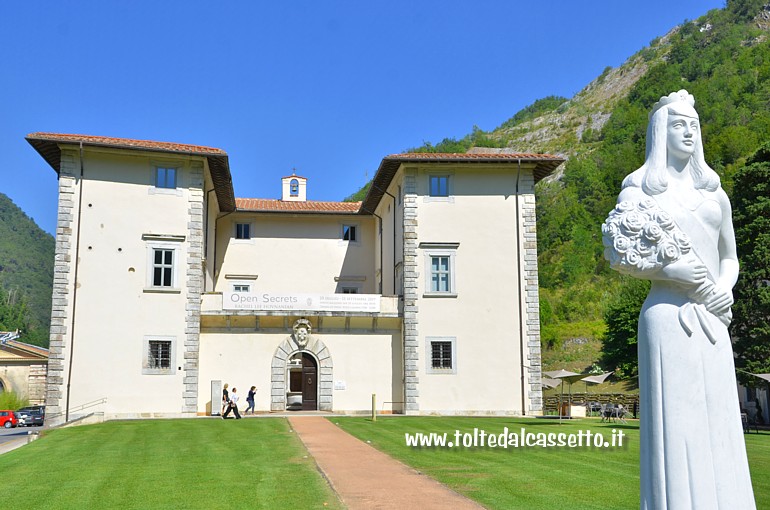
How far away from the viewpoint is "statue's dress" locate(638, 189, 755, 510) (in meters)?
5.20

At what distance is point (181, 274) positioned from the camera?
29.1 m

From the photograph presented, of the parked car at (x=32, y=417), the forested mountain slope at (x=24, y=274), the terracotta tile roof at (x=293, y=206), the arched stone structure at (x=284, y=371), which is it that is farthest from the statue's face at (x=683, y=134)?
the forested mountain slope at (x=24, y=274)

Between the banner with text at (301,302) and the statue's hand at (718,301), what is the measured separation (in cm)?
2499

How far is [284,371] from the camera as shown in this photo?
30.3m

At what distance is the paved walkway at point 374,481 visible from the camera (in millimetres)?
9805

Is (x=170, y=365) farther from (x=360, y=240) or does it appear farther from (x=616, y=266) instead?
(x=616, y=266)

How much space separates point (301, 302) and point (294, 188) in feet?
45.5

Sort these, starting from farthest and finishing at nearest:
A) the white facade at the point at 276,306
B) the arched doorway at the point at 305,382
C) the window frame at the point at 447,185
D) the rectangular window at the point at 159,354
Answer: the arched doorway at the point at 305,382 → the window frame at the point at 447,185 → the rectangular window at the point at 159,354 → the white facade at the point at 276,306

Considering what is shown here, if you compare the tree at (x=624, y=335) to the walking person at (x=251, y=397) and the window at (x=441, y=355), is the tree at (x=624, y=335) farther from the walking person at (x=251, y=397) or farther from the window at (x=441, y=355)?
the walking person at (x=251, y=397)

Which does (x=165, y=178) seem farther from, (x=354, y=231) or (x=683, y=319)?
(x=683, y=319)

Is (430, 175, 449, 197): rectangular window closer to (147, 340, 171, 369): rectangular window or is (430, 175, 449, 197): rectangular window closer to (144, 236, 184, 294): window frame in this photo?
(144, 236, 184, 294): window frame

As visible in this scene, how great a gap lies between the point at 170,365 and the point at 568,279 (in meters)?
49.7

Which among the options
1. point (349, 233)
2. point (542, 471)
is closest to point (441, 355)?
point (349, 233)

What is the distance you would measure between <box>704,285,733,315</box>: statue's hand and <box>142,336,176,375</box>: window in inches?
999
